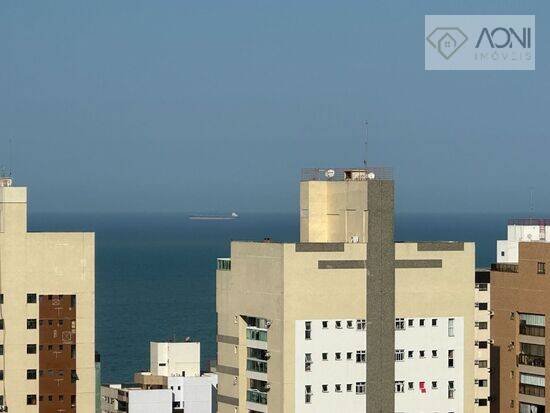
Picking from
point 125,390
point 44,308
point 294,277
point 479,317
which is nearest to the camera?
point 294,277

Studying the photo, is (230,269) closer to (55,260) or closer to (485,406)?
(55,260)

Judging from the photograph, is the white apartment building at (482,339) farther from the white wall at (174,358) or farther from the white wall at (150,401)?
the white wall at (174,358)

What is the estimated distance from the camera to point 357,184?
66125mm

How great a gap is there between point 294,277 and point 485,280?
25.6m

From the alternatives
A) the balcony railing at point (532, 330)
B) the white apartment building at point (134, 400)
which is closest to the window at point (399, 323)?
the balcony railing at point (532, 330)

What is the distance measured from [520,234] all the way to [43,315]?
103 ft

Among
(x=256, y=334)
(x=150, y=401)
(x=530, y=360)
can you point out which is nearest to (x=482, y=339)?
(x=530, y=360)

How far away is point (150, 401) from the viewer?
10194cm

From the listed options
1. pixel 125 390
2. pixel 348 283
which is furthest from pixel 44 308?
pixel 125 390

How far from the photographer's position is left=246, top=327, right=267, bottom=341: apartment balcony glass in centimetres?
6501

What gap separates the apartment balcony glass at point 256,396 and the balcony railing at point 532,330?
17.0 meters

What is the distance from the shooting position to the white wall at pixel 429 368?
214 ft

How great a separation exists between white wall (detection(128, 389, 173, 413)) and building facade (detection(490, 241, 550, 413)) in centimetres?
2561

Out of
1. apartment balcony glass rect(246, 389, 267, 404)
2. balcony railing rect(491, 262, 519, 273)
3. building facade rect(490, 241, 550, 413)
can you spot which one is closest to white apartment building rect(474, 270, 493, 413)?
balcony railing rect(491, 262, 519, 273)
